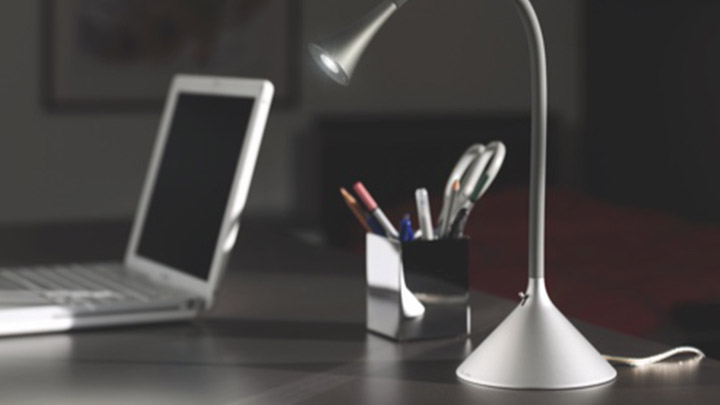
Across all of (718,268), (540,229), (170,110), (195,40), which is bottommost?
(718,268)

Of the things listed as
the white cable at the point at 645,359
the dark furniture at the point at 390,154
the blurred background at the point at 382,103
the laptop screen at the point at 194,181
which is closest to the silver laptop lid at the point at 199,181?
the laptop screen at the point at 194,181

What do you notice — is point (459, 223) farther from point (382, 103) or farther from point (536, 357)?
point (382, 103)

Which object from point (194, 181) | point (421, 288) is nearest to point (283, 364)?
point (421, 288)

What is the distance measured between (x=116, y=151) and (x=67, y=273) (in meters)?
3.08

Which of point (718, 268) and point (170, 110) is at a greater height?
point (170, 110)

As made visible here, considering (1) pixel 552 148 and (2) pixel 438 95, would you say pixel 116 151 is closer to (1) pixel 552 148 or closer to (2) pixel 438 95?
(2) pixel 438 95

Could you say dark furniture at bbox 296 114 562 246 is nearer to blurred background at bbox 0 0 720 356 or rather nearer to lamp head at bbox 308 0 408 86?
blurred background at bbox 0 0 720 356

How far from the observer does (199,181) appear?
1582 mm

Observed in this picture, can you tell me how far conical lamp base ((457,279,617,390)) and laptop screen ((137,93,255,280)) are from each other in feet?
1.51

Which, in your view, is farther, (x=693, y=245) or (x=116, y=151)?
(x=116, y=151)

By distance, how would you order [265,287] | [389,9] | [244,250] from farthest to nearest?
[244,250] < [265,287] < [389,9]

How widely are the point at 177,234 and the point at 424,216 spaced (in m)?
0.39

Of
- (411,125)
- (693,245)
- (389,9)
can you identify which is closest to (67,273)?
(389,9)

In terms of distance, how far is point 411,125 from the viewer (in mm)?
5098
